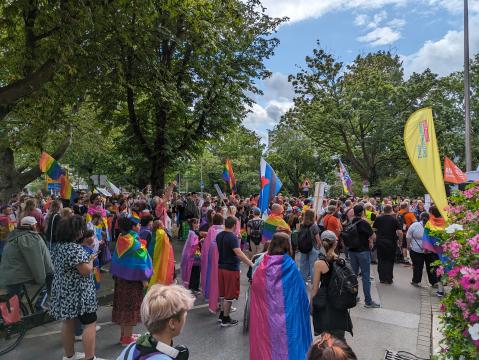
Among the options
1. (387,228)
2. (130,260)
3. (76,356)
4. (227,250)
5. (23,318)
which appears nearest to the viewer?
(76,356)

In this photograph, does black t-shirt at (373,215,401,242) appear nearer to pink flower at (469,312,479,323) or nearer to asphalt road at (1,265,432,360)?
asphalt road at (1,265,432,360)

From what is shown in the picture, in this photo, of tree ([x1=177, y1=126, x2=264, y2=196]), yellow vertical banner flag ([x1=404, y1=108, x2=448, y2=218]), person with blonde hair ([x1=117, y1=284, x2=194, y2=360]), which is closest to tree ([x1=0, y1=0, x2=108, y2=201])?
yellow vertical banner flag ([x1=404, y1=108, x2=448, y2=218])

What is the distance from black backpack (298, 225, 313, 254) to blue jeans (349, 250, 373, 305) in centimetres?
81

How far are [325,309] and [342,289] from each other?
1.08 ft

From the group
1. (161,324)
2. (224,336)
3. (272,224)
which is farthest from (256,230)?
(161,324)

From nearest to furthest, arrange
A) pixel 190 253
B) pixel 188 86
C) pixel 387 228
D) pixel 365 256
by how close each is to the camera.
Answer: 1. pixel 365 256
2. pixel 190 253
3. pixel 387 228
4. pixel 188 86

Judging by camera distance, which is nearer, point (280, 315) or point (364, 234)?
point (280, 315)

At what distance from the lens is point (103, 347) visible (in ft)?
17.3

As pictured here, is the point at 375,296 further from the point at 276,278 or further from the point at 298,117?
the point at 298,117

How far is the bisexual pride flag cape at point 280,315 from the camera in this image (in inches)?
161

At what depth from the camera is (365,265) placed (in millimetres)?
7422

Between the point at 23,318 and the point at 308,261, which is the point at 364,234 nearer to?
the point at 308,261

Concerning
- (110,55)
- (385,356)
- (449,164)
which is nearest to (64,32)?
(110,55)

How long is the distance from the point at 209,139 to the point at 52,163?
20.2 feet
